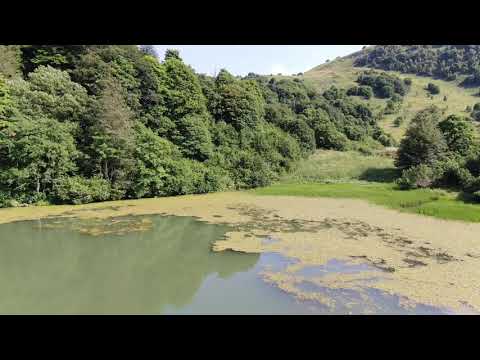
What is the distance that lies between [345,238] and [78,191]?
56.1ft

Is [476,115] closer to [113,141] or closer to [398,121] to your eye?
[398,121]

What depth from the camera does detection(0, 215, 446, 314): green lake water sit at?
9594mm

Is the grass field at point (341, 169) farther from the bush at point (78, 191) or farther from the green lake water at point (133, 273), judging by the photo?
the green lake water at point (133, 273)

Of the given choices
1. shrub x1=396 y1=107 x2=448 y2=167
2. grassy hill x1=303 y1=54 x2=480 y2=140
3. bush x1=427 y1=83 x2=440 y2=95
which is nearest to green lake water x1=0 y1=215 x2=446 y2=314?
shrub x1=396 y1=107 x2=448 y2=167

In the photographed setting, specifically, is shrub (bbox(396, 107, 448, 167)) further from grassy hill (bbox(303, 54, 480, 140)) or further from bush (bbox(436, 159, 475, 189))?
grassy hill (bbox(303, 54, 480, 140))

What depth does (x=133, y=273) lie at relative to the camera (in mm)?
12180

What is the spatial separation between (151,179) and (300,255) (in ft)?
51.5

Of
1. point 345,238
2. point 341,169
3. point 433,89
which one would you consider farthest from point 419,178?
point 433,89

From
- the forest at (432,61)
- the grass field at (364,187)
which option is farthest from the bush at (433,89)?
the grass field at (364,187)

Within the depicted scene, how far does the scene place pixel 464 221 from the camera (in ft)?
60.6

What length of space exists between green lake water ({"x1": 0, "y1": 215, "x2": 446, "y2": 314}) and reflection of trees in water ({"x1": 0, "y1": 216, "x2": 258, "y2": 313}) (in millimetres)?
28

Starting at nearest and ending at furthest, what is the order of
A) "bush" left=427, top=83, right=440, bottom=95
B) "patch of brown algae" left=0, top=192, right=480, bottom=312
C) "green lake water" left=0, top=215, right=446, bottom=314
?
"green lake water" left=0, top=215, right=446, bottom=314 < "patch of brown algae" left=0, top=192, right=480, bottom=312 < "bush" left=427, top=83, right=440, bottom=95

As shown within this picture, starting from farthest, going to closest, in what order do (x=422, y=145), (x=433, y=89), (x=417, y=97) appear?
(x=433, y=89) → (x=417, y=97) → (x=422, y=145)

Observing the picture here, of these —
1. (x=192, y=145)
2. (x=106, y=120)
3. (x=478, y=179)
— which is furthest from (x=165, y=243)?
(x=478, y=179)
